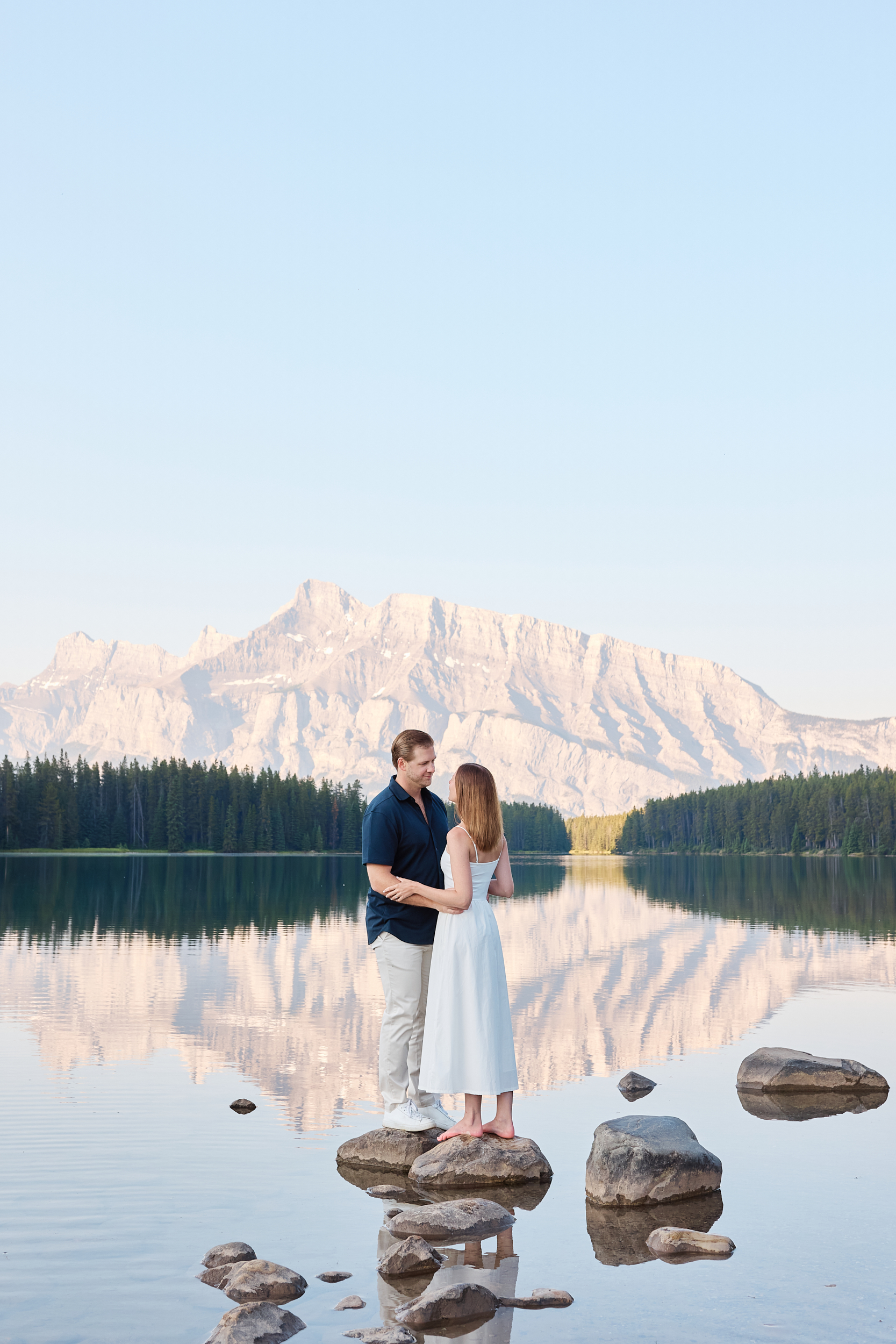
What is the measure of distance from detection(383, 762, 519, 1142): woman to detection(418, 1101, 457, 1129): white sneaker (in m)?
0.48

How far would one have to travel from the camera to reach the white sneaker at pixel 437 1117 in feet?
42.1

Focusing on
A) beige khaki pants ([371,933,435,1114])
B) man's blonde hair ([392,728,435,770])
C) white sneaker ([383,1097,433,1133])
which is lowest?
white sneaker ([383,1097,433,1133])

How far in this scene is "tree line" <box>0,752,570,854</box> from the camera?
15025 cm

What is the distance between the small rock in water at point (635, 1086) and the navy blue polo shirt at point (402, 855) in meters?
3.95

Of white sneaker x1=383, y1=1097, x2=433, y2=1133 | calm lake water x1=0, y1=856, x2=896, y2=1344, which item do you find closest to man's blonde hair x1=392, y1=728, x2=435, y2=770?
white sneaker x1=383, y1=1097, x2=433, y2=1133

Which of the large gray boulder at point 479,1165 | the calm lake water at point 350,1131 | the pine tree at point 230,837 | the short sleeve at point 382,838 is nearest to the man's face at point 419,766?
the short sleeve at point 382,838

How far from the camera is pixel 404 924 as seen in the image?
43.2 ft

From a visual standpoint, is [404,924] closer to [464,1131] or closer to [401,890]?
[401,890]

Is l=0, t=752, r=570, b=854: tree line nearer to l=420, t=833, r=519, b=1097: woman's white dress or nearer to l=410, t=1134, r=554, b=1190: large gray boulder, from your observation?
l=420, t=833, r=519, b=1097: woman's white dress

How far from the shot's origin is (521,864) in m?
155

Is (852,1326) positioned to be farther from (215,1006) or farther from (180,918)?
(180,918)

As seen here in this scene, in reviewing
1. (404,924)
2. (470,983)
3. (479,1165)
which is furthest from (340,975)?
(479,1165)

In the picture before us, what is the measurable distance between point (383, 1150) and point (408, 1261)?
11.1 ft

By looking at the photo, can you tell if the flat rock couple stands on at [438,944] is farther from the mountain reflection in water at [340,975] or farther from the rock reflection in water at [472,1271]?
the mountain reflection in water at [340,975]
